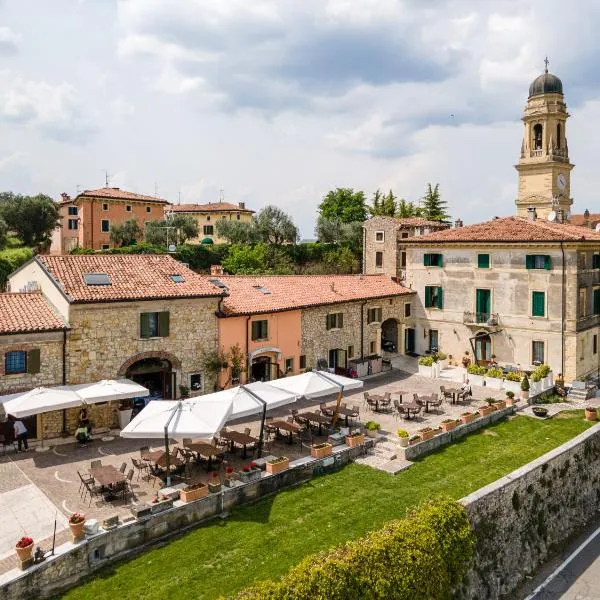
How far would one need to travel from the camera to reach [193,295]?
23953 mm

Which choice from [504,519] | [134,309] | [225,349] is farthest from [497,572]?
[134,309]

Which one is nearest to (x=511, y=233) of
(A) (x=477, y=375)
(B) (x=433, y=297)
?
(B) (x=433, y=297)

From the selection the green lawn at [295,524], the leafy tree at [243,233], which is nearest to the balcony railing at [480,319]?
the green lawn at [295,524]

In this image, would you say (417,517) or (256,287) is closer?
(417,517)

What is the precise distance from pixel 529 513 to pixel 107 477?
42.4ft

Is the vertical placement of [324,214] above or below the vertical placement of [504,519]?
above

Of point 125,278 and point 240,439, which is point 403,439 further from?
point 125,278

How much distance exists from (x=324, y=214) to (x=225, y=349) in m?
48.6

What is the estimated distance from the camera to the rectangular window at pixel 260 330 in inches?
1043

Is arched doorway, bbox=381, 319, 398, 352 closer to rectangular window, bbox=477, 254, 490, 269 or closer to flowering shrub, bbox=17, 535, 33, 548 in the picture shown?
rectangular window, bbox=477, 254, 490, 269

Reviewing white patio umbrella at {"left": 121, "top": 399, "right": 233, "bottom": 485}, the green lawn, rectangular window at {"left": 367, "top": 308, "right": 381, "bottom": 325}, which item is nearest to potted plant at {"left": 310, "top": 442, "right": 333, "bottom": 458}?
the green lawn

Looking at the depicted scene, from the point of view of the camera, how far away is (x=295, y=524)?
15.3m

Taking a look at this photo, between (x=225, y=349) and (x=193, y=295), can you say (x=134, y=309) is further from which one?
(x=225, y=349)

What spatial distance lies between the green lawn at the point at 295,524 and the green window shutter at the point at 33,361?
947 cm
